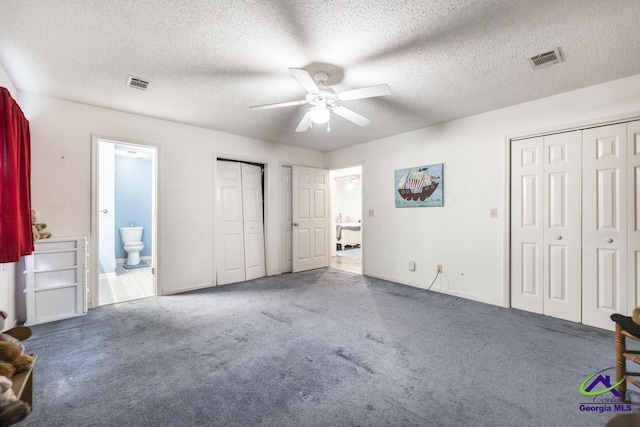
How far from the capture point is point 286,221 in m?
5.20

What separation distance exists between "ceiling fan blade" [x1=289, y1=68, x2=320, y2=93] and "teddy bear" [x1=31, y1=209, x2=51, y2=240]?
291 centimetres

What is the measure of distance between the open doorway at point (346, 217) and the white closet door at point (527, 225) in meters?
3.09

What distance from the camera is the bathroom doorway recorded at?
4406 millimetres

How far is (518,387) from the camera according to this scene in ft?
5.86

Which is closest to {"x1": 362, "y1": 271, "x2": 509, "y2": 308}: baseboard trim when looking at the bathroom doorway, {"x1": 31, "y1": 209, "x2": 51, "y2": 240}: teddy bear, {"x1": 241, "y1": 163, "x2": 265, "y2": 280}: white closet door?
{"x1": 241, "y1": 163, "x2": 265, "y2": 280}: white closet door

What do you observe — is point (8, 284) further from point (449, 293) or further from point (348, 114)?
point (449, 293)

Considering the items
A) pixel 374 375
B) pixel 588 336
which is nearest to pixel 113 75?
pixel 374 375

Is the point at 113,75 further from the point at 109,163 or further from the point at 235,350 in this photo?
the point at 109,163

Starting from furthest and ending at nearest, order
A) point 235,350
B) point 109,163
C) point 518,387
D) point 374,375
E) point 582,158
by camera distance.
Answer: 1. point 109,163
2. point 582,158
3. point 235,350
4. point 374,375
5. point 518,387

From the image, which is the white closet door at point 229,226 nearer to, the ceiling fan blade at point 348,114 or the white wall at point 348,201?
the ceiling fan blade at point 348,114

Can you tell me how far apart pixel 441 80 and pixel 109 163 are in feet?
18.7

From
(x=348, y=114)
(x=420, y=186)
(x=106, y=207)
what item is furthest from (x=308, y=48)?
(x=106, y=207)

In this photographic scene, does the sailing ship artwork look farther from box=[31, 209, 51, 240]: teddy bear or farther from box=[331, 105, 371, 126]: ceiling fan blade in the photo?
box=[31, 209, 51, 240]: teddy bear

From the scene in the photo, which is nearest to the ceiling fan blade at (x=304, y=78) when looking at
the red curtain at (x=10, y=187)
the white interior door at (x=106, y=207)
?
the red curtain at (x=10, y=187)
